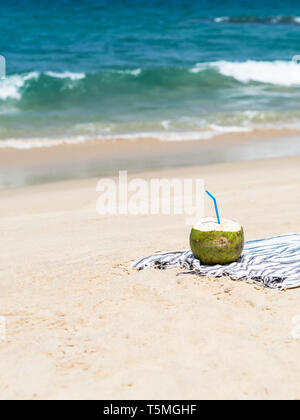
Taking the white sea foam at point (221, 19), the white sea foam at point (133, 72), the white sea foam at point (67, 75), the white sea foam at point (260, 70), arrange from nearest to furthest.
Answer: the white sea foam at point (67, 75), the white sea foam at point (133, 72), the white sea foam at point (260, 70), the white sea foam at point (221, 19)

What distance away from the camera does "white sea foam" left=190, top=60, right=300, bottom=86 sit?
16.8m

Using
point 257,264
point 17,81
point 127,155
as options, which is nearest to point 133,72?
point 17,81

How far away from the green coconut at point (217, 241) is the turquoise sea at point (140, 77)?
6792 mm

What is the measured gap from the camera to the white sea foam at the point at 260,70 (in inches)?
660

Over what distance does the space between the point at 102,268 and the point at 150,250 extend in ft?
1.75

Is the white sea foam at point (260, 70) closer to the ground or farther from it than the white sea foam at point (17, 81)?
farther from it

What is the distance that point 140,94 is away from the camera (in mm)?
14891

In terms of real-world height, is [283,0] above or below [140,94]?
above

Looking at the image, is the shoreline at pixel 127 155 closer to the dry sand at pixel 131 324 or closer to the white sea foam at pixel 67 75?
the dry sand at pixel 131 324

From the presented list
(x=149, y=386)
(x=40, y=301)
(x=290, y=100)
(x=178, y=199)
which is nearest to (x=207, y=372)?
(x=149, y=386)

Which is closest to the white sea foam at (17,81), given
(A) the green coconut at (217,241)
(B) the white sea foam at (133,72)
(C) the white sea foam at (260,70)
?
(B) the white sea foam at (133,72)

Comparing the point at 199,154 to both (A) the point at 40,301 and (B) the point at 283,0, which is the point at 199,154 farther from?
(B) the point at 283,0

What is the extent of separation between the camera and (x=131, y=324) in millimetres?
3570

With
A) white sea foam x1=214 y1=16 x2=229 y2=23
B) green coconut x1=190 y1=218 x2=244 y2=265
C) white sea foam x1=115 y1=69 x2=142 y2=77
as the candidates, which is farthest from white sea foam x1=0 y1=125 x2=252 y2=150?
white sea foam x1=214 y1=16 x2=229 y2=23
